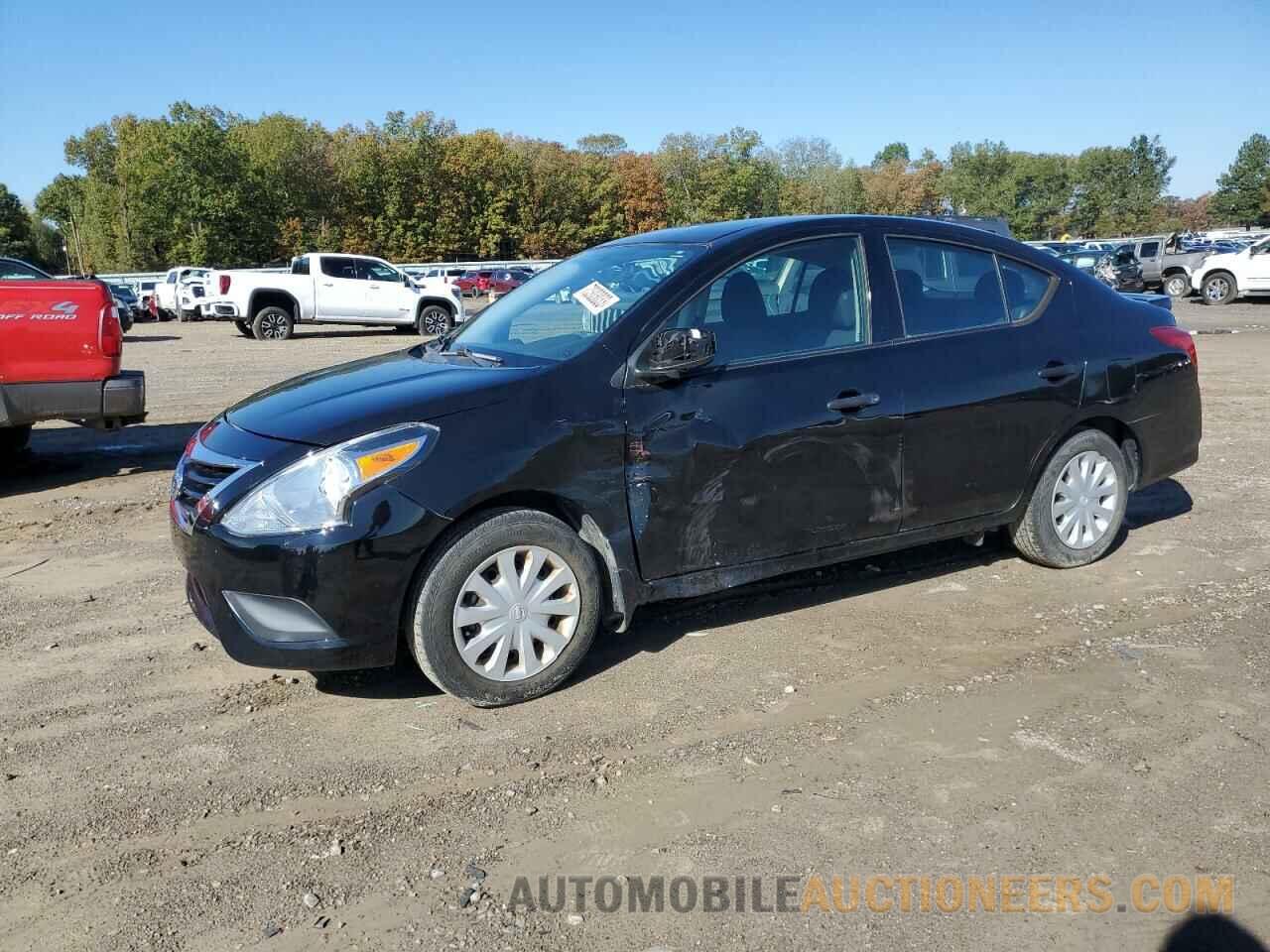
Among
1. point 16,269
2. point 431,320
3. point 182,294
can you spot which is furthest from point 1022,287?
point 182,294

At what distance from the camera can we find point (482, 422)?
152 inches

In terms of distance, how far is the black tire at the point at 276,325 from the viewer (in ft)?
78.1

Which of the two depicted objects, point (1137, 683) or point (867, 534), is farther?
point (867, 534)

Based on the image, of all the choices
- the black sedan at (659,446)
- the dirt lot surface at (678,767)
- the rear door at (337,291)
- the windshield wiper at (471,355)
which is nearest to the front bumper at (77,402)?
the dirt lot surface at (678,767)

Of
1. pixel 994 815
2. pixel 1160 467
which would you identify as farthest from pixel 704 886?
pixel 1160 467

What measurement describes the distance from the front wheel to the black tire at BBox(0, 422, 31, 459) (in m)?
30.6

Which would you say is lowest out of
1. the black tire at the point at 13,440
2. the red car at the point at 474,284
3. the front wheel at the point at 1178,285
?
the black tire at the point at 13,440

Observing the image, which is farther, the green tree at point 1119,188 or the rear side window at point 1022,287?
the green tree at point 1119,188

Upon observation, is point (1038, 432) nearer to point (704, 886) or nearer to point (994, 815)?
point (994, 815)

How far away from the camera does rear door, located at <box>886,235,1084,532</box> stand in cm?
480

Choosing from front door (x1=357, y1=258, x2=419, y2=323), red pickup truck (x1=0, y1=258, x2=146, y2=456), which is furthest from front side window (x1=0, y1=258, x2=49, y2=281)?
front door (x1=357, y1=258, x2=419, y2=323)

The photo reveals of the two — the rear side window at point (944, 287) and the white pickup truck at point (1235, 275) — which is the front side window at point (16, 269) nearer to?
the rear side window at point (944, 287)

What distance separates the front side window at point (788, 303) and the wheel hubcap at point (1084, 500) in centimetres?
151

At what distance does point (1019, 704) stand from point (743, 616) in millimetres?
1377
